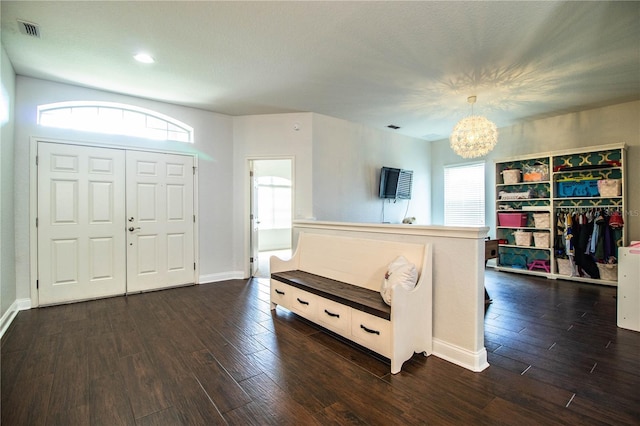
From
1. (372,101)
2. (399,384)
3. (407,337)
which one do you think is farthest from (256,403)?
(372,101)

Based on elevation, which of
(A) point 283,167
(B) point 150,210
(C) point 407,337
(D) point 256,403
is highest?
(A) point 283,167

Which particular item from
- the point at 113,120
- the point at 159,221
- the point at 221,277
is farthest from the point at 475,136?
the point at 113,120

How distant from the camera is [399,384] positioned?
2.01 meters

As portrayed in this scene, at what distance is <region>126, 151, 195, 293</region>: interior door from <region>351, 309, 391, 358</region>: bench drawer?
326 centimetres

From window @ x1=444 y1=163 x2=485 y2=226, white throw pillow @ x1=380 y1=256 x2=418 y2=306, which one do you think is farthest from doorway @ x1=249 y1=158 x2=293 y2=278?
white throw pillow @ x1=380 y1=256 x2=418 y2=306

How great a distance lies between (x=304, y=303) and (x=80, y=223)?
324cm

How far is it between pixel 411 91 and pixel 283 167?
5635 millimetres

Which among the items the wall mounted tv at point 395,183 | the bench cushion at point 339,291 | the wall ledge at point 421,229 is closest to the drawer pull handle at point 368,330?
the bench cushion at point 339,291

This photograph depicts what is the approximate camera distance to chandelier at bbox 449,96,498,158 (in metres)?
3.89

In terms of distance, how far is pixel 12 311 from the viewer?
3.32 meters

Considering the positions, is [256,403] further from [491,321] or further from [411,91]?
[411,91]

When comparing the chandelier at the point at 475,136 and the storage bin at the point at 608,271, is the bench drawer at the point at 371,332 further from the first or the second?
the storage bin at the point at 608,271

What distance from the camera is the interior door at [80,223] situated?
3.70m

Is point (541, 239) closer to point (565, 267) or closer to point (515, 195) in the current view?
point (565, 267)
